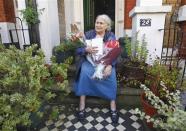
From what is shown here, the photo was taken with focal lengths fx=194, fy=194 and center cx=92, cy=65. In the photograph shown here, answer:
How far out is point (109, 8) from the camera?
4570 millimetres

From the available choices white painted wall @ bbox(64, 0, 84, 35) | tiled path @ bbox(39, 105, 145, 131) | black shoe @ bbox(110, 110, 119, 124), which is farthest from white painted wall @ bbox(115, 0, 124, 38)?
black shoe @ bbox(110, 110, 119, 124)

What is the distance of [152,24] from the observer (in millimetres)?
3086

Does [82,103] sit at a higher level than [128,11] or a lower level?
lower

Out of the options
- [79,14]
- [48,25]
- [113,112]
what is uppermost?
[79,14]

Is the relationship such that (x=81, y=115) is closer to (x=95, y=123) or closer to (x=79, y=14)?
(x=95, y=123)

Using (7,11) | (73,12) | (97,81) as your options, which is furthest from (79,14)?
(97,81)

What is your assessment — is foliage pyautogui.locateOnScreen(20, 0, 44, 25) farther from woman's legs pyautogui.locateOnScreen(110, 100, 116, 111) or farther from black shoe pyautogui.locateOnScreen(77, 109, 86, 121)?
woman's legs pyautogui.locateOnScreen(110, 100, 116, 111)

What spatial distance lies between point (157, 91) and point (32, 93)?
1.41 m

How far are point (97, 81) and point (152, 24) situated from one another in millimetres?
1341

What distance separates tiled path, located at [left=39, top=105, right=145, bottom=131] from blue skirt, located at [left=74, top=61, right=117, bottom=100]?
283 mm

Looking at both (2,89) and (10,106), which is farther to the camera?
(2,89)

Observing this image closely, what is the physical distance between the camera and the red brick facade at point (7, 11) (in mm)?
4321

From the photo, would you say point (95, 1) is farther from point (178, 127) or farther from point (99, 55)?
point (178, 127)

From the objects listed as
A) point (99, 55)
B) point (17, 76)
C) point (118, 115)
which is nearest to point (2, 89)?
point (17, 76)
